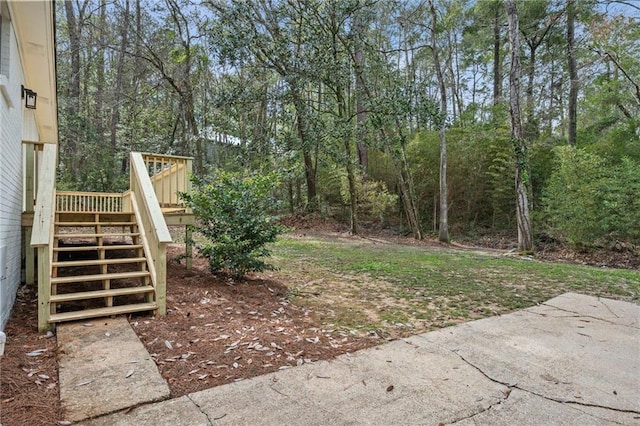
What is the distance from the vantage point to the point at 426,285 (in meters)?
5.16

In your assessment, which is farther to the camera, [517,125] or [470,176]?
[470,176]

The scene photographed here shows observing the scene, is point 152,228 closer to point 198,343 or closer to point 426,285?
point 198,343

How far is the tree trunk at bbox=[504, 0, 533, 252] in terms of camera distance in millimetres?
9023

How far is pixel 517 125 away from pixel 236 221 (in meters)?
8.03

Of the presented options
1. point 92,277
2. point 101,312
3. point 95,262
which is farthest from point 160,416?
point 95,262

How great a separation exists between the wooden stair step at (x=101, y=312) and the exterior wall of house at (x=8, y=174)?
390 mm

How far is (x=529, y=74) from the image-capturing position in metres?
13.9

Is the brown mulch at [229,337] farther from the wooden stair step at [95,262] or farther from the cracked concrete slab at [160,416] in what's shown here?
the wooden stair step at [95,262]

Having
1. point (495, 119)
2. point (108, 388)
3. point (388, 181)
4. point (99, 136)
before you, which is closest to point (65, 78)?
point (99, 136)

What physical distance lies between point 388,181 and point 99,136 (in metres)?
12.0

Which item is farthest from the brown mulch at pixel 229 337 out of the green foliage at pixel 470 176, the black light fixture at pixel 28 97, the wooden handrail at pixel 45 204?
the green foliage at pixel 470 176

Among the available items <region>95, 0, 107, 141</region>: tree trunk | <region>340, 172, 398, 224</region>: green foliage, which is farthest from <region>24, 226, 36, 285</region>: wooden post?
<region>95, 0, 107, 141</region>: tree trunk

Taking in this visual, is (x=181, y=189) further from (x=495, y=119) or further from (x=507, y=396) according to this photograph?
(x=495, y=119)

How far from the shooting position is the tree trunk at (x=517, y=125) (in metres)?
9.02
